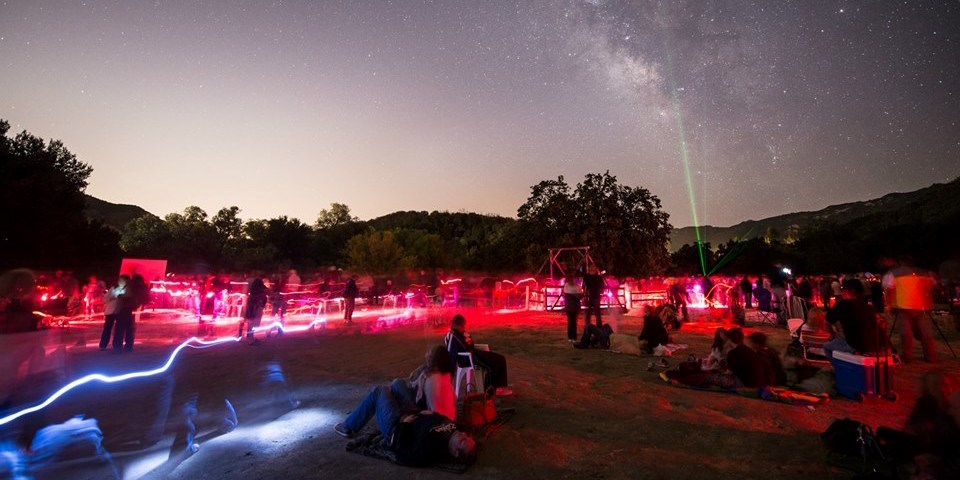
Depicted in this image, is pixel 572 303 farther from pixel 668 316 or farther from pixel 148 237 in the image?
pixel 148 237

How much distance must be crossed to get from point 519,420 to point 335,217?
86025 millimetres

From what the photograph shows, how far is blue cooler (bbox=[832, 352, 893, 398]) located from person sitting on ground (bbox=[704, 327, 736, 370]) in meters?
1.58

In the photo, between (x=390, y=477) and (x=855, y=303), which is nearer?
(x=390, y=477)

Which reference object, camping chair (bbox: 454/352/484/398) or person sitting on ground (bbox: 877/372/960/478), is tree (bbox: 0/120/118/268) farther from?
person sitting on ground (bbox: 877/372/960/478)

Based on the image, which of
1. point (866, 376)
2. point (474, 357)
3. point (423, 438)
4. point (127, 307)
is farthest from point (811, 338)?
point (127, 307)

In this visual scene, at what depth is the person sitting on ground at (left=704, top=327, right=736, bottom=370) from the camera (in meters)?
8.07

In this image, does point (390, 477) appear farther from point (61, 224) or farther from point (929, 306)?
point (61, 224)

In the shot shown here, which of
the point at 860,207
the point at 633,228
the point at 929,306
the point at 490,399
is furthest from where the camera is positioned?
the point at 860,207

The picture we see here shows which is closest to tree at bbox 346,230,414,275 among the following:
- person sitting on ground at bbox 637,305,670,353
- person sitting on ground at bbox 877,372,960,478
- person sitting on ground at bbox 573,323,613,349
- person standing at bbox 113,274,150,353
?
person standing at bbox 113,274,150,353

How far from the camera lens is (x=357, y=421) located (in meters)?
5.55

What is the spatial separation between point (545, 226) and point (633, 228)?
20.5 feet

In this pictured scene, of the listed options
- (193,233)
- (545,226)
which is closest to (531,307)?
(545,226)

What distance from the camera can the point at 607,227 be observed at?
3250 centimetres

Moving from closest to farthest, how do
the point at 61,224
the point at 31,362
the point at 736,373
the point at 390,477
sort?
the point at 390,477
the point at 31,362
the point at 736,373
the point at 61,224
